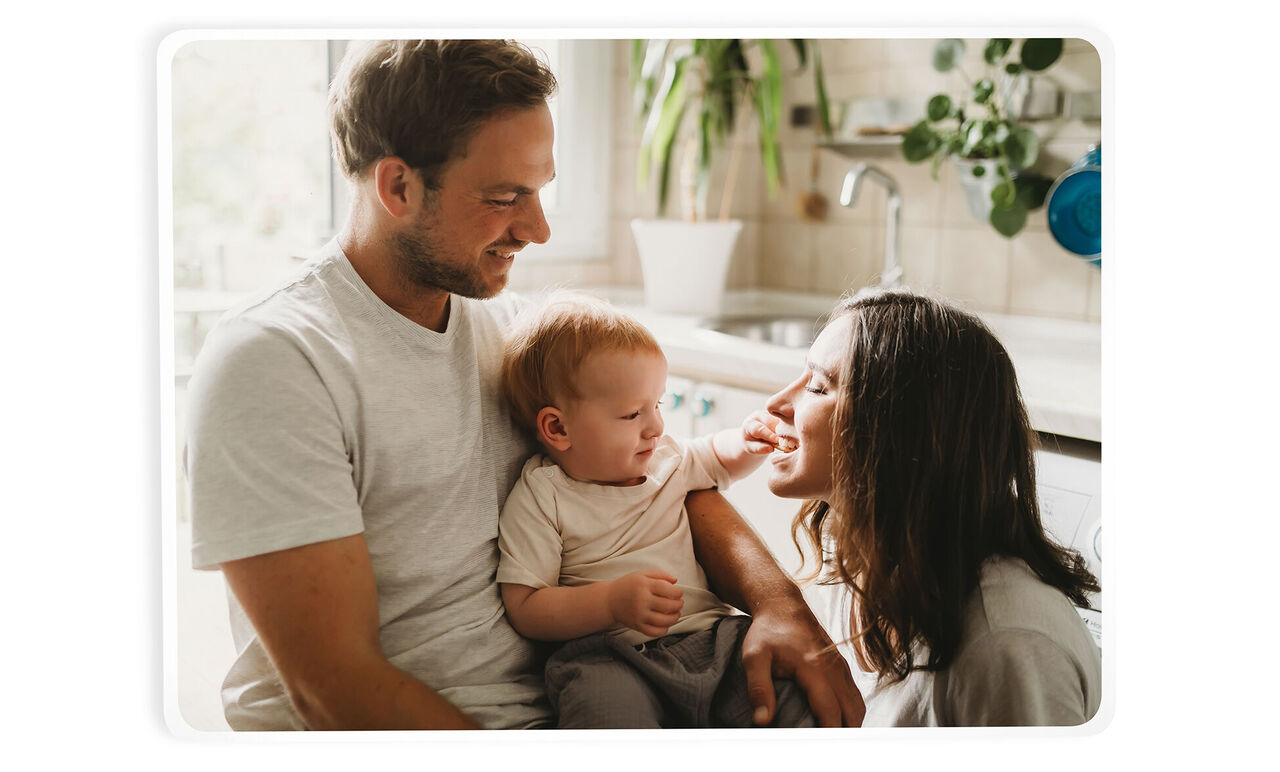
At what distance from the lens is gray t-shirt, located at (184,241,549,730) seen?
35.4 inches

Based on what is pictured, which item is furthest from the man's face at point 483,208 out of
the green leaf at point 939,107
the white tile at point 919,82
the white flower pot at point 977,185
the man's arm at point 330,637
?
the white tile at point 919,82

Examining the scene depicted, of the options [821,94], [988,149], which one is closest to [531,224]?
[821,94]

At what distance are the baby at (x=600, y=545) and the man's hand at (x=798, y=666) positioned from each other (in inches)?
0.5

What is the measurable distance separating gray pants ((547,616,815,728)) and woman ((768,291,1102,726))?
116 mm

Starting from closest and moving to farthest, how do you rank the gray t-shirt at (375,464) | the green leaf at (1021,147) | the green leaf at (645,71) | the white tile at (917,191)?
the gray t-shirt at (375,464) < the green leaf at (645,71) < the green leaf at (1021,147) < the white tile at (917,191)

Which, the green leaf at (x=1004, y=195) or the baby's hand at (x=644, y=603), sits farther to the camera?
the green leaf at (x=1004, y=195)

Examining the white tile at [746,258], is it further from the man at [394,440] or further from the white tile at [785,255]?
the man at [394,440]

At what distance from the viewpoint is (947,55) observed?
1.59 metres

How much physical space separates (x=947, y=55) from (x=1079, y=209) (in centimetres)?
31

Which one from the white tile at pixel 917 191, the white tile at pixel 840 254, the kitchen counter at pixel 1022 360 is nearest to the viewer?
the kitchen counter at pixel 1022 360

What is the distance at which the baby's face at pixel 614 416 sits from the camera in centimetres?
97

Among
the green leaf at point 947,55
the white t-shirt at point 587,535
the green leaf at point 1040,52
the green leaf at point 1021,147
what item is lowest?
the white t-shirt at point 587,535

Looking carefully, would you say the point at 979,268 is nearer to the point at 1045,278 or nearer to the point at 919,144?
the point at 1045,278
